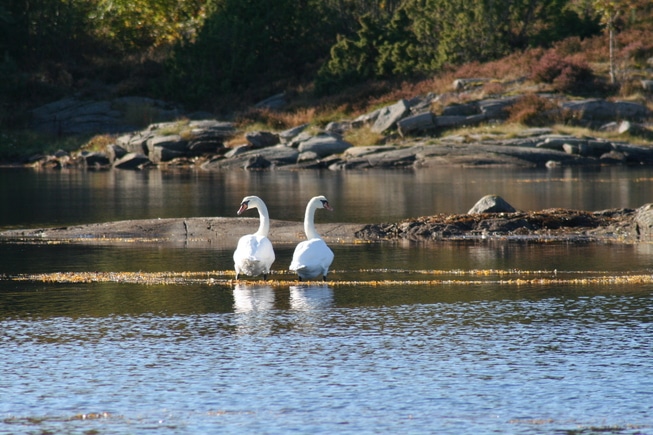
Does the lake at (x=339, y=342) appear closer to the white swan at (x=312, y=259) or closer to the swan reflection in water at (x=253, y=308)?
the swan reflection in water at (x=253, y=308)

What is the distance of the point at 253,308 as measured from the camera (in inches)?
645

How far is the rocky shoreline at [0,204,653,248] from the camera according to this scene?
997 inches

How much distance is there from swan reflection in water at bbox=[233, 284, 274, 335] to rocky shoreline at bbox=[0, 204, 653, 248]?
6764 millimetres

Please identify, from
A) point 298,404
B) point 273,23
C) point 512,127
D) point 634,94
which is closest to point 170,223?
point 298,404

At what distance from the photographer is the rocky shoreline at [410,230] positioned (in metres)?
25.3

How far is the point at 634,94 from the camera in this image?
6331 cm

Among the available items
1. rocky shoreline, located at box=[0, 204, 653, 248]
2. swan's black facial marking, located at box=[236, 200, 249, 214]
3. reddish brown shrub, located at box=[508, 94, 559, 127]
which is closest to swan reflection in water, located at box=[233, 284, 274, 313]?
swan's black facial marking, located at box=[236, 200, 249, 214]

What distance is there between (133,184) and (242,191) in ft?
27.1

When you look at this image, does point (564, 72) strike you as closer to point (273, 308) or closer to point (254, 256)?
point (254, 256)

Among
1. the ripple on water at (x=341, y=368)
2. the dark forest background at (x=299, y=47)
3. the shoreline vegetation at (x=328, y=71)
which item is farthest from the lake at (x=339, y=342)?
the dark forest background at (x=299, y=47)

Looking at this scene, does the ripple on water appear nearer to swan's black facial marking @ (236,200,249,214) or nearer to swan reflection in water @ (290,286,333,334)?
swan reflection in water @ (290,286,333,334)

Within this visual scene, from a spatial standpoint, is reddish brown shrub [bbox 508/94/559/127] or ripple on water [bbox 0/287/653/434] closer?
ripple on water [bbox 0/287/653/434]

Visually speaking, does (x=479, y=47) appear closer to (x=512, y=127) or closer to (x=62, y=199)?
(x=512, y=127)

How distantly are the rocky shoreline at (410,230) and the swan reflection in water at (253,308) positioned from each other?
6764mm
